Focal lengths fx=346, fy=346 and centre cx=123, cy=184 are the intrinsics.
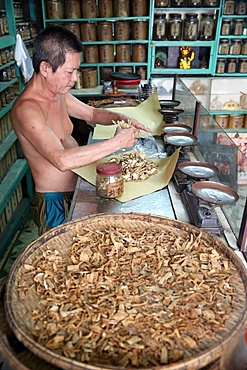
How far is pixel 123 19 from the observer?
4.63 m

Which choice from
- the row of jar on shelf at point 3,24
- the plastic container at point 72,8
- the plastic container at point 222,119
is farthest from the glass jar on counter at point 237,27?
the row of jar on shelf at point 3,24

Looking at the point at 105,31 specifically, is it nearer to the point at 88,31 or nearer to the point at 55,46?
the point at 88,31

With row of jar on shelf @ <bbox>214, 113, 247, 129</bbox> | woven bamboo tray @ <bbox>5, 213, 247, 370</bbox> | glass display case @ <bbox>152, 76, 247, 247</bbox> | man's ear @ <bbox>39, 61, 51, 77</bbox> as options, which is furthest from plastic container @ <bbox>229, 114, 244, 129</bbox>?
woven bamboo tray @ <bbox>5, 213, 247, 370</bbox>

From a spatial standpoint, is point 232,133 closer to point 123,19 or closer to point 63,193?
point 123,19

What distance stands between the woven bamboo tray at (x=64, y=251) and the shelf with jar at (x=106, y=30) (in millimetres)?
3576

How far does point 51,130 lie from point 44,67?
0.33 m

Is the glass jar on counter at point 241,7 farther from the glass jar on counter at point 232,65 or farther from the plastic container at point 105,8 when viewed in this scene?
the plastic container at point 105,8

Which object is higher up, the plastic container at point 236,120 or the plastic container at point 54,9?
the plastic container at point 54,9

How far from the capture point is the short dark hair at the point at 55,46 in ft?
5.48

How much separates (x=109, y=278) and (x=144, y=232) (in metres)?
0.31

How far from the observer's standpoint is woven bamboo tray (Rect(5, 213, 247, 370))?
812 millimetres

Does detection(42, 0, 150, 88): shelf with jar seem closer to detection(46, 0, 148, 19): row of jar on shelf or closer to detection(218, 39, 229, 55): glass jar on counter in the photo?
detection(46, 0, 148, 19): row of jar on shelf

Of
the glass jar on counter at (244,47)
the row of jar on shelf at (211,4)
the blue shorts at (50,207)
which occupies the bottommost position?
the blue shorts at (50,207)

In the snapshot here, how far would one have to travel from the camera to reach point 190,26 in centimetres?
481
